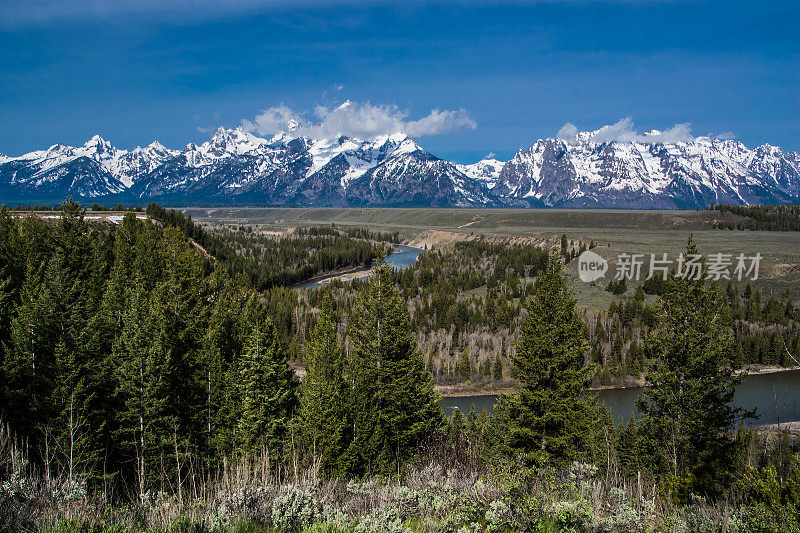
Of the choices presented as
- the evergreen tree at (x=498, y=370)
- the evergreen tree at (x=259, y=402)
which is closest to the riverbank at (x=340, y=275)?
the evergreen tree at (x=498, y=370)

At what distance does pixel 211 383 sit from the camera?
85.8ft

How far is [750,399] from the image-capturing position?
2119 inches

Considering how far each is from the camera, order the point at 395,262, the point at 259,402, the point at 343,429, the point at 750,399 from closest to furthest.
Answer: the point at 259,402 → the point at 343,429 → the point at 750,399 → the point at 395,262

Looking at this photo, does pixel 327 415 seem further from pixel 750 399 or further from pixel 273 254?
pixel 273 254

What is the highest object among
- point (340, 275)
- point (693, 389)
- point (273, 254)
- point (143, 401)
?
point (693, 389)

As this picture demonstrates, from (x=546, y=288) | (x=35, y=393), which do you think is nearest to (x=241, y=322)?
(x=35, y=393)

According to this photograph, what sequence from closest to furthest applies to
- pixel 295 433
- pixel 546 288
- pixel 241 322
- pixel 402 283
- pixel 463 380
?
pixel 546 288
pixel 295 433
pixel 241 322
pixel 463 380
pixel 402 283

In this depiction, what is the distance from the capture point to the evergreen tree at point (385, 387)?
24.8 m

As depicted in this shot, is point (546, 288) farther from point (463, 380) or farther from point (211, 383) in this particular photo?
point (463, 380)

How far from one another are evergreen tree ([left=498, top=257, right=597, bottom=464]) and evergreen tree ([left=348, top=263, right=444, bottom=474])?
19.5 feet

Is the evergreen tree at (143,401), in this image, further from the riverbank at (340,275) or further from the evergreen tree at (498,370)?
the riverbank at (340,275)

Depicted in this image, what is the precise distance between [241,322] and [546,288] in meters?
19.9

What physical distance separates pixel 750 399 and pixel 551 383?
1827 inches

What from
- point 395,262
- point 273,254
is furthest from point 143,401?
point 395,262
